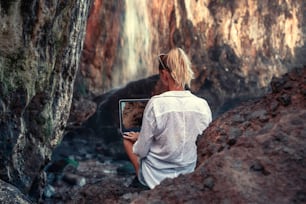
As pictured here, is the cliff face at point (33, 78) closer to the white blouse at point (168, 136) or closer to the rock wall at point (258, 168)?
the white blouse at point (168, 136)

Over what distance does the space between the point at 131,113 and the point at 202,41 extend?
15.9 m

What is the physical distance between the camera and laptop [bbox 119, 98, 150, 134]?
2.75 m

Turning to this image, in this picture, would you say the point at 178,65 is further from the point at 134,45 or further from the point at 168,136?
the point at 134,45

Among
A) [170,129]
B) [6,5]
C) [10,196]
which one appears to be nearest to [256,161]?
[170,129]

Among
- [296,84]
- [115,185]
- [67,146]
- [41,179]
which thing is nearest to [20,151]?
[41,179]

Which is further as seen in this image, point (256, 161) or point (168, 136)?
point (168, 136)

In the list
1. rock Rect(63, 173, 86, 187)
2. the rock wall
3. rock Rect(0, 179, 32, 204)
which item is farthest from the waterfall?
the rock wall

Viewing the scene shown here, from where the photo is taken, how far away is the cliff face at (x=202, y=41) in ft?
52.0

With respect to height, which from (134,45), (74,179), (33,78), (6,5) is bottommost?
(74,179)

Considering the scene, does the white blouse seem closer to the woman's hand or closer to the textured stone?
the woman's hand

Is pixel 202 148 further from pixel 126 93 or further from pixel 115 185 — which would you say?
pixel 126 93

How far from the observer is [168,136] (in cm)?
257

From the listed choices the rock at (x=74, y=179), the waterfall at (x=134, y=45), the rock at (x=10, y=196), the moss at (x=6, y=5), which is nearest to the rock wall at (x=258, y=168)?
the rock at (x=10, y=196)

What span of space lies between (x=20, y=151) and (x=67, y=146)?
8334mm
